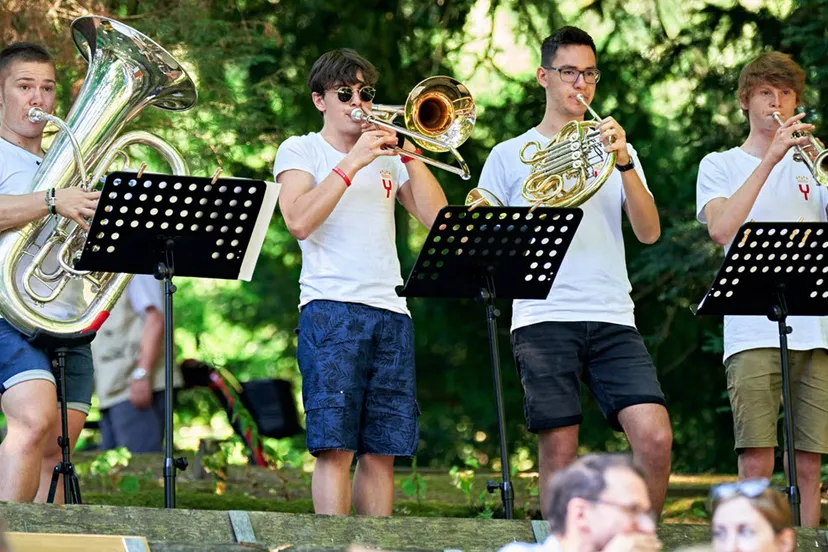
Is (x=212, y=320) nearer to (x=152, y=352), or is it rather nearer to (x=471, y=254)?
(x=152, y=352)

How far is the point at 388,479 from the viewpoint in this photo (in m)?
5.81

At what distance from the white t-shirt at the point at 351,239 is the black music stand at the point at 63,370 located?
92 cm

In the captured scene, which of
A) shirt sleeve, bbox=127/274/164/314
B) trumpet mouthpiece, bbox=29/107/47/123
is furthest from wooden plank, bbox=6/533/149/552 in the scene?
shirt sleeve, bbox=127/274/164/314

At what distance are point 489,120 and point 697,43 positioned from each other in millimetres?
1577

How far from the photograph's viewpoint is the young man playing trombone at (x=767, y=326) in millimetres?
6176

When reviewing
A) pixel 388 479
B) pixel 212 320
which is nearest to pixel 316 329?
pixel 388 479

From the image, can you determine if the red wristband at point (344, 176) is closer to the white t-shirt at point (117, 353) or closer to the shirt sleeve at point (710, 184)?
the shirt sleeve at point (710, 184)

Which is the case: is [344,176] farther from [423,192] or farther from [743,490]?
[743,490]

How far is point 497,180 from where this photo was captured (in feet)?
20.2

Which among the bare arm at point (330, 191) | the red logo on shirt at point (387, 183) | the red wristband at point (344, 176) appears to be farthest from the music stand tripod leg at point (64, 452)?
the red logo on shirt at point (387, 183)

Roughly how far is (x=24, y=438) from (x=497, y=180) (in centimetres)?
222

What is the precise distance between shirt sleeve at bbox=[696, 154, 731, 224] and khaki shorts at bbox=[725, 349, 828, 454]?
692 millimetres

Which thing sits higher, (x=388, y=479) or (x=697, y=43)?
(x=697, y=43)

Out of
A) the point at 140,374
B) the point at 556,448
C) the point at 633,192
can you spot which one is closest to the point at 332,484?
the point at 556,448
